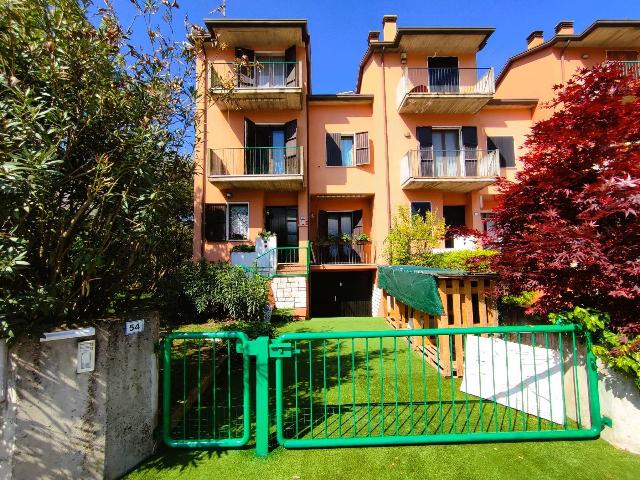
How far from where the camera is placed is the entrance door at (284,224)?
13.9 meters

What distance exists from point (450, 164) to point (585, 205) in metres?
10.8

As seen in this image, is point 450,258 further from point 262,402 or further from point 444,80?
point 262,402

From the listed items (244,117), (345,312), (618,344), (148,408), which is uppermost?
(244,117)

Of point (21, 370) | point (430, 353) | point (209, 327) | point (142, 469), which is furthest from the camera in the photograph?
point (209, 327)

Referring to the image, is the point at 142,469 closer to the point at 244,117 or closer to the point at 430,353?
the point at 430,353

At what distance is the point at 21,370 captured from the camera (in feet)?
7.97

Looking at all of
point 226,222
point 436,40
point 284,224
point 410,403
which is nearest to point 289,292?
point 284,224

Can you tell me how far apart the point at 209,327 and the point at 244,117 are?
8.96 meters

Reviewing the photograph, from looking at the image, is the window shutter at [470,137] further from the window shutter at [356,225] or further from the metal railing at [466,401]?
the metal railing at [466,401]

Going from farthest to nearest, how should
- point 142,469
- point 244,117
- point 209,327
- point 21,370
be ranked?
point 244,117
point 209,327
point 142,469
point 21,370

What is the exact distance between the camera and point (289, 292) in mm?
11305

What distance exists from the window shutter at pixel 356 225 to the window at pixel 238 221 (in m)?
4.87

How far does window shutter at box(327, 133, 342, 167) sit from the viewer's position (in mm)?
14258

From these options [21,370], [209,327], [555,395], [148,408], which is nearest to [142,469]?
[148,408]
